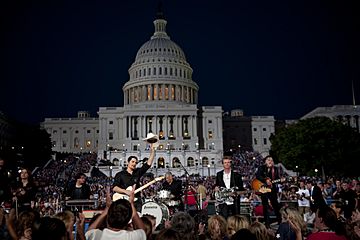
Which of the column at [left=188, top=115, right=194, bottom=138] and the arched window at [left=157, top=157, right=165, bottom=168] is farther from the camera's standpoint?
the column at [left=188, top=115, right=194, bottom=138]

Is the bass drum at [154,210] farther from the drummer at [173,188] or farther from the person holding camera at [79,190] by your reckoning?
the person holding camera at [79,190]

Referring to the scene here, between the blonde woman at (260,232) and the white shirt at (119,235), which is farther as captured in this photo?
the blonde woman at (260,232)

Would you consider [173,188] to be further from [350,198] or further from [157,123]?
[157,123]

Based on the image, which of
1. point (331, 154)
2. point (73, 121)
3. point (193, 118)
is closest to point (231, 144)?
point (193, 118)

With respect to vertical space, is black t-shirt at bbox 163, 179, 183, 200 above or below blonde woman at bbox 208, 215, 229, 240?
above

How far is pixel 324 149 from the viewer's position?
53.2 m

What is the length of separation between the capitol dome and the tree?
54.5 metres

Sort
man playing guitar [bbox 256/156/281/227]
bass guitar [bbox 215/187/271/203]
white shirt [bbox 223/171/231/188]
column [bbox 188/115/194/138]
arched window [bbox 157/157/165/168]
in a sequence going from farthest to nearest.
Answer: column [bbox 188/115/194/138] < arched window [bbox 157/157/165/168] < man playing guitar [bbox 256/156/281/227] < white shirt [bbox 223/171/231/188] < bass guitar [bbox 215/187/271/203]

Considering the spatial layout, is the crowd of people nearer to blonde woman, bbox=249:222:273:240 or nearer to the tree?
blonde woman, bbox=249:222:273:240

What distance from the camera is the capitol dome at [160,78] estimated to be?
109250 mm

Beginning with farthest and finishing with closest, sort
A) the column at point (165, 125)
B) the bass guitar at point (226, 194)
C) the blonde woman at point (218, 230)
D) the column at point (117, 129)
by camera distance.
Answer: the column at point (117, 129), the column at point (165, 125), the bass guitar at point (226, 194), the blonde woman at point (218, 230)

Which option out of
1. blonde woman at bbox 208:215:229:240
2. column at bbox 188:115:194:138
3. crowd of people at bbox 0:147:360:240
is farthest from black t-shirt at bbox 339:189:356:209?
column at bbox 188:115:194:138

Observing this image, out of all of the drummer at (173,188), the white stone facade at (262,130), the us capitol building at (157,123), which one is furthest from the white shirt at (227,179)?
the white stone facade at (262,130)

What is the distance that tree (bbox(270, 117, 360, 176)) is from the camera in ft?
172
